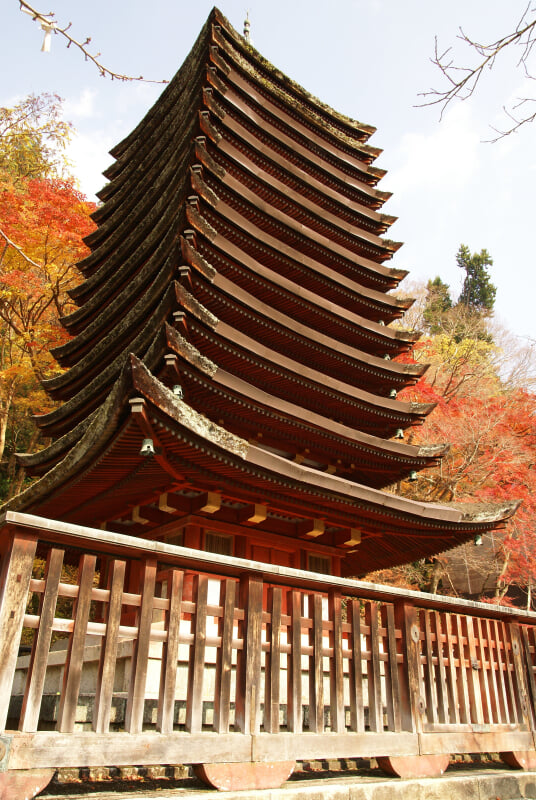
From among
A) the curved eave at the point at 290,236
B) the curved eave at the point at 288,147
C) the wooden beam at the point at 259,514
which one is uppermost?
the curved eave at the point at 288,147

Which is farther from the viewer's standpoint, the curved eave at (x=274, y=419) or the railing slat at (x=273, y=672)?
the curved eave at (x=274, y=419)

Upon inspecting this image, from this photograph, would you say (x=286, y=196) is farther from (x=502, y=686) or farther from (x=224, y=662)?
(x=224, y=662)

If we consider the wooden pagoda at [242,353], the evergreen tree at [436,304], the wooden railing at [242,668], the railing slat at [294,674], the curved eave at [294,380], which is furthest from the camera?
the evergreen tree at [436,304]

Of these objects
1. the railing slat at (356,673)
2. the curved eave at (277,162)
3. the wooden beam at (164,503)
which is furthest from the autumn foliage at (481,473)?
the railing slat at (356,673)

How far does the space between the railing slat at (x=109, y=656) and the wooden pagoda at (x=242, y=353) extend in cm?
294

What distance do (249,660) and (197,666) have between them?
17.0 inches

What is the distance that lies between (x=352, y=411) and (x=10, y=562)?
26.9 ft

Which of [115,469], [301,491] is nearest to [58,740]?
[115,469]

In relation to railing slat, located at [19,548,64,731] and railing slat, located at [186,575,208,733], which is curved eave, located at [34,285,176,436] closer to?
railing slat, located at [186,575,208,733]

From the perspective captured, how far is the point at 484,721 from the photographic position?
594 cm

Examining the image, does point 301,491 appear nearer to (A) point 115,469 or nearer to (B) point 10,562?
(A) point 115,469

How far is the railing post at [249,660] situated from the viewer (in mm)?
4145

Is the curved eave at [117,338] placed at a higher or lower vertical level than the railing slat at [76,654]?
higher

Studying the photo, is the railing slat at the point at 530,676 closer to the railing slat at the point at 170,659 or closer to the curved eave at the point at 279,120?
the railing slat at the point at 170,659
